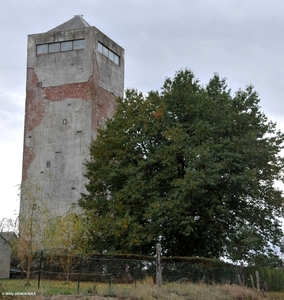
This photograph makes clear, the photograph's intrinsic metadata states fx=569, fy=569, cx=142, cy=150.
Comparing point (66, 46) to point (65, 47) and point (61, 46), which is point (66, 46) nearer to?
point (65, 47)

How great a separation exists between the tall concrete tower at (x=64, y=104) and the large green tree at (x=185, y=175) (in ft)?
45.5

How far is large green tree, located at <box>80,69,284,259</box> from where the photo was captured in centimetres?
3656

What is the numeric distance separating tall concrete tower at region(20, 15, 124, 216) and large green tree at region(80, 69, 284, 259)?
45.5ft

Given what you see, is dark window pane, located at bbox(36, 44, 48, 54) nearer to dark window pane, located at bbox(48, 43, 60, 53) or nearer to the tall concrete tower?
the tall concrete tower

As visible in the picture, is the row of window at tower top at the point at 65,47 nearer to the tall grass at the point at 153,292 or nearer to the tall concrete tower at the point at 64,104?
the tall concrete tower at the point at 64,104

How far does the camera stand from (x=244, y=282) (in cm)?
3656

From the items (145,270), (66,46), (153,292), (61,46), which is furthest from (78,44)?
(153,292)

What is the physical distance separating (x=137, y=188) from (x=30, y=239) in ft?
25.4

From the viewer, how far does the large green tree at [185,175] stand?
120 feet

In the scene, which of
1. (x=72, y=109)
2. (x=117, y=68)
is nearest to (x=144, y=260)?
(x=72, y=109)

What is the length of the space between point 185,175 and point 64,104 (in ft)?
82.6

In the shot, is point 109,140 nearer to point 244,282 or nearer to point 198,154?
point 198,154

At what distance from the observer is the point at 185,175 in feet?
119

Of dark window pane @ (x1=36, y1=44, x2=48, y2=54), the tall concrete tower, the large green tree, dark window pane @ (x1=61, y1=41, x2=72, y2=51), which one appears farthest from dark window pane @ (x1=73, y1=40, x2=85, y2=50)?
the large green tree
